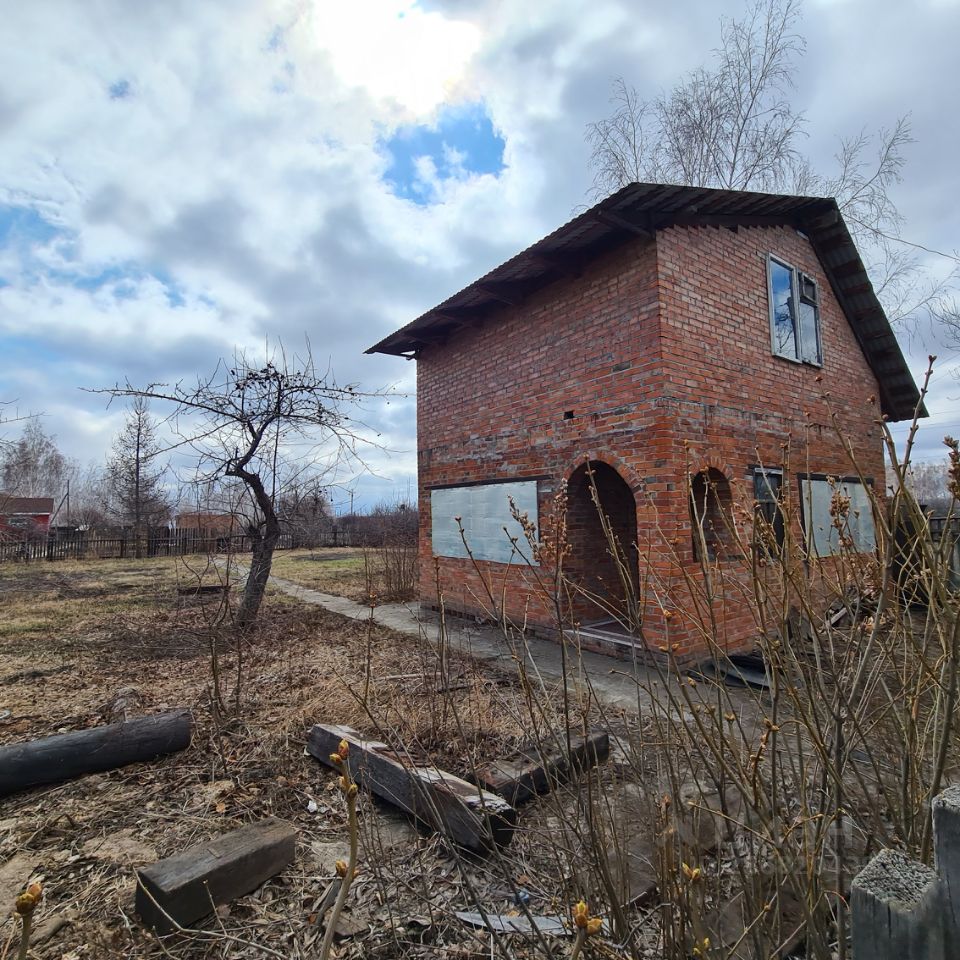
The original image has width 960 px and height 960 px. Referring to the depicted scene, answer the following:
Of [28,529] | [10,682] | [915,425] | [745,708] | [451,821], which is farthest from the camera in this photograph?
[28,529]

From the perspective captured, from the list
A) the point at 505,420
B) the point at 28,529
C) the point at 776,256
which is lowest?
the point at 28,529

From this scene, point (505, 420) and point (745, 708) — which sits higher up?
point (505, 420)

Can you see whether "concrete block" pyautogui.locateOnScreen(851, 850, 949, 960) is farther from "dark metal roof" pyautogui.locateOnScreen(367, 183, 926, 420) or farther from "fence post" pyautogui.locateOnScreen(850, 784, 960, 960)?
"dark metal roof" pyautogui.locateOnScreen(367, 183, 926, 420)

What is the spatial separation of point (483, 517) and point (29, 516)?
112ft

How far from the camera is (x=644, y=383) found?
20.4 ft

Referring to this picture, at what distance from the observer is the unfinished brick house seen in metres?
6.16

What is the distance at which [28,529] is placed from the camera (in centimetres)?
2420

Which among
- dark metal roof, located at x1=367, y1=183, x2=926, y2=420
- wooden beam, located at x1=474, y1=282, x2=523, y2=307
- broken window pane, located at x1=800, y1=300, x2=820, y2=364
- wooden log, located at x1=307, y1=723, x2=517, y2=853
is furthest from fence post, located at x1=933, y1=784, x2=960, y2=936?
broken window pane, located at x1=800, y1=300, x2=820, y2=364

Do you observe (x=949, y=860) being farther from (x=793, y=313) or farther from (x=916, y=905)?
(x=793, y=313)

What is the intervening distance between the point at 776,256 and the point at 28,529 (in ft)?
99.0

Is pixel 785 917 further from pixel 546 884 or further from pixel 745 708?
pixel 745 708

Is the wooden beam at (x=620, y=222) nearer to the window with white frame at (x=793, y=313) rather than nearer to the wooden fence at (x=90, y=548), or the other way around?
the window with white frame at (x=793, y=313)

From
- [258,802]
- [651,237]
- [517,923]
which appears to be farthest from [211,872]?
[651,237]

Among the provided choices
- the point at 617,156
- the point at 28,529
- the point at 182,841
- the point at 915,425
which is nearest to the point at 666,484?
the point at 915,425
